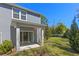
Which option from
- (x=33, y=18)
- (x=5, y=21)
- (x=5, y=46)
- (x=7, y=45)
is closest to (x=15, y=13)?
(x=5, y=21)

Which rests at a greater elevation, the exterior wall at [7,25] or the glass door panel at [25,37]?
the exterior wall at [7,25]

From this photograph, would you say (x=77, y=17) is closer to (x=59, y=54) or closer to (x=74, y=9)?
(x=74, y=9)

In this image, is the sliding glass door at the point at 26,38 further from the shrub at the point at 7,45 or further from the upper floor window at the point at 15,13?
the shrub at the point at 7,45

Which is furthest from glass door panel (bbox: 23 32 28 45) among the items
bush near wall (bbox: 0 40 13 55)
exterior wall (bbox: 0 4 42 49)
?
bush near wall (bbox: 0 40 13 55)

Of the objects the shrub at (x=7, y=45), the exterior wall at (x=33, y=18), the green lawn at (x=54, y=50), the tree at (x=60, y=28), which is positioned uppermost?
the exterior wall at (x=33, y=18)

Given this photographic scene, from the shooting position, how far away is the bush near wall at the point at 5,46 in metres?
13.6

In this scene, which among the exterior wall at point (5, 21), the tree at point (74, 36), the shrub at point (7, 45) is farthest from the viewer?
the tree at point (74, 36)

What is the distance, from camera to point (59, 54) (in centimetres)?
1433

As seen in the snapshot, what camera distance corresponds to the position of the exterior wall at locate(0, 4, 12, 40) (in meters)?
14.7

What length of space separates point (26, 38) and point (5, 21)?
→ 5.17 meters

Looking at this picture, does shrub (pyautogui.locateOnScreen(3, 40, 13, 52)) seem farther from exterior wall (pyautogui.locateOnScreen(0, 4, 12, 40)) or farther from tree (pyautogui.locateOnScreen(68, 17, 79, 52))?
tree (pyautogui.locateOnScreen(68, 17, 79, 52))

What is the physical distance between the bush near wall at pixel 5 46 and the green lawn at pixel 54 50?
854mm

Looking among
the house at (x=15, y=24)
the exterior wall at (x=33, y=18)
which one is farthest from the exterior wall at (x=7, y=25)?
the exterior wall at (x=33, y=18)

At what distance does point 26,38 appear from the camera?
64.5ft
